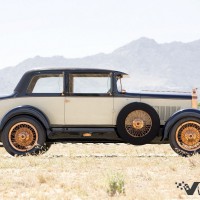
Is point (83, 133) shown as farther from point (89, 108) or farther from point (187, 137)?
point (187, 137)

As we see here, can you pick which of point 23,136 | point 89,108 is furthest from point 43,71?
point 23,136

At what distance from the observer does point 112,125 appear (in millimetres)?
10961

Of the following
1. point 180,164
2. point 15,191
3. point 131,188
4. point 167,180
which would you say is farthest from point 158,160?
point 15,191

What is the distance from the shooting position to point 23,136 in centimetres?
1093

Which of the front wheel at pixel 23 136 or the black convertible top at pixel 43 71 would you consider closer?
the front wheel at pixel 23 136

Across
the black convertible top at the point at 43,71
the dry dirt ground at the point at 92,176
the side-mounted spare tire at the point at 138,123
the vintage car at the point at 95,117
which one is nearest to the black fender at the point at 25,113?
the vintage car at the point at 95,117

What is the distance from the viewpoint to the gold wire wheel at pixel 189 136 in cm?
1084

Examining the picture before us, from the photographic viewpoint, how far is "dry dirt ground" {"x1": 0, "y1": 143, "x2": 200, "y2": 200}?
268 inches

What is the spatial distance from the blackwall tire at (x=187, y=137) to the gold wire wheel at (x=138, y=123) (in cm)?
57

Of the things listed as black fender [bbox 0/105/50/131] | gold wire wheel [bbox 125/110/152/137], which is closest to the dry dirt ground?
gold wire wheel [bbox 125/110/152/137]

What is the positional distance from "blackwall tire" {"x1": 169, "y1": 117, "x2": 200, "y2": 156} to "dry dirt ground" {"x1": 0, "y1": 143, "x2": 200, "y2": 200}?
0.32 m

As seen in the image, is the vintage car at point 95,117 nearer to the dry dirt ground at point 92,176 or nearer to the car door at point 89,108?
the car door at point 89,108

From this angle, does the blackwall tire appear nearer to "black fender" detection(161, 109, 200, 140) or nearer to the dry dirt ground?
"black fender" detection(161, 109, 200, 140)

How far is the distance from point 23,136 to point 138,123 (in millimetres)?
2492
